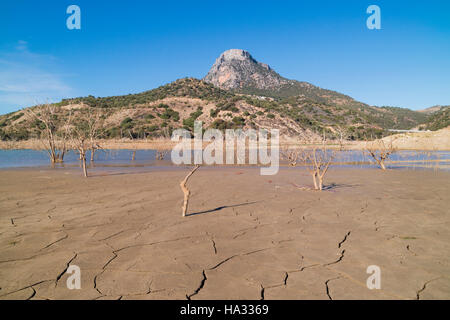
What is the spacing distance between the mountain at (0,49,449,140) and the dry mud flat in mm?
29080

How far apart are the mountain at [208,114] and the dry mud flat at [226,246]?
29080 millimetres

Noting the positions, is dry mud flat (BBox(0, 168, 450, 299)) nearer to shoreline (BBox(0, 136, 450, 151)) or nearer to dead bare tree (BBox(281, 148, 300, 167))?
dead bare tree (BBox(281, 148, 300, 167))

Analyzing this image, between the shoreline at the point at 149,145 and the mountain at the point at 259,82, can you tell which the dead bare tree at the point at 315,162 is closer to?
the shoreline at the point at 149,145

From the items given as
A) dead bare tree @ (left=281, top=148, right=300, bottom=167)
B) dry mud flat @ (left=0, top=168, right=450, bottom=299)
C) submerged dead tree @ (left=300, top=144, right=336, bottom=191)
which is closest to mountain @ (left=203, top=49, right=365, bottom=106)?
dead bare tree @ (left=281, top=148, right=300, bottom=167)

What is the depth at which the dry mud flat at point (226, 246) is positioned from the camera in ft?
10.8

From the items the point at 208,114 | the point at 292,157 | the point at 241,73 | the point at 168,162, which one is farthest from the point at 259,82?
the point at 292,157

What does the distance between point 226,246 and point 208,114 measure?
181 ft

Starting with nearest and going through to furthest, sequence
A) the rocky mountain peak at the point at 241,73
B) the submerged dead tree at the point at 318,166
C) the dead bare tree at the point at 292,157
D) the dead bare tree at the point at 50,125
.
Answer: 1. the submerged dead tree at the point at 318,166
2. the dead bare tree at the point at 292,157
3. the dead bare tree at the point at 50,125
4. the rocky mountain peak at the point at 241,73

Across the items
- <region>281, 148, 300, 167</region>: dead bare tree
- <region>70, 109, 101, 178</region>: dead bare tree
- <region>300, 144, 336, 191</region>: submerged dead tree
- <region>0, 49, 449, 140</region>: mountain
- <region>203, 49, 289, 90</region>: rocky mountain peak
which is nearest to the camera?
<region>300, 144, 336, 191</region>: submerged dead tree

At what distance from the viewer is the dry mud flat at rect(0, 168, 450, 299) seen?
3.28m
